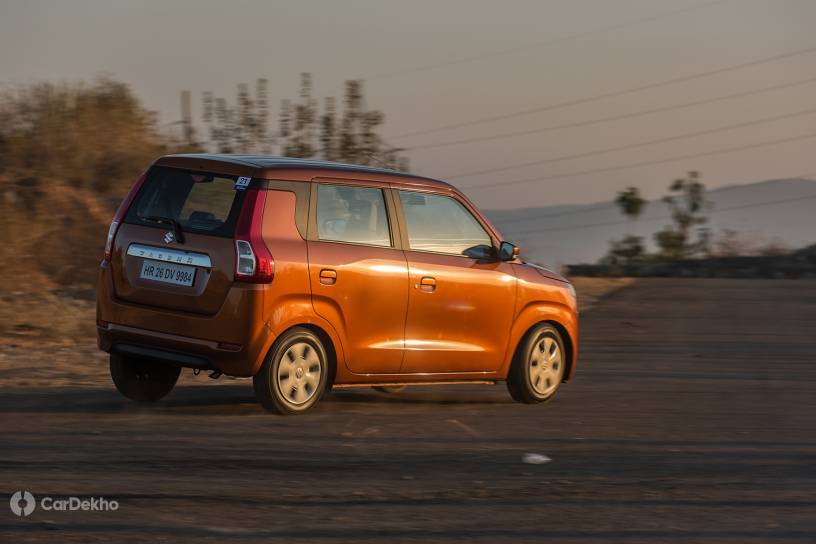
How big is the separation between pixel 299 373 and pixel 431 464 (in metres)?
1.92

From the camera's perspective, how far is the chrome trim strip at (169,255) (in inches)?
376

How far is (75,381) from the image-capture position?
12203 millimetres

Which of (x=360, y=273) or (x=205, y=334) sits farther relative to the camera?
(x=360, y=273)

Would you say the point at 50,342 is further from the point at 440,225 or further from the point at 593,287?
the point at 593,287

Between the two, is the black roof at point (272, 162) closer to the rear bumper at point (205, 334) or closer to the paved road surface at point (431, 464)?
the rear bumper at point (205, 334)

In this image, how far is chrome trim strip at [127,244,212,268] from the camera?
955 centimetres

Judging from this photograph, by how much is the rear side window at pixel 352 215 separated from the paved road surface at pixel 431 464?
→ 1.27m

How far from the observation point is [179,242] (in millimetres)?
9648

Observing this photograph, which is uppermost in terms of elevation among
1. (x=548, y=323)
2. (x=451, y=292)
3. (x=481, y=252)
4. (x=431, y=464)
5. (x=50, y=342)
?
(x=481, y=252)

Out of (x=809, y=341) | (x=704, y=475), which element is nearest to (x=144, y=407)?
(x=704, y=475)

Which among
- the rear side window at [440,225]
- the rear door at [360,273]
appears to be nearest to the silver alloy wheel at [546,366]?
the rear side window at [440,225]

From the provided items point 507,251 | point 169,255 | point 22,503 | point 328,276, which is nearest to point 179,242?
point 169,255

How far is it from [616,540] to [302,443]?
9.57 feet

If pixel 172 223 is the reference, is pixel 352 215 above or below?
above
